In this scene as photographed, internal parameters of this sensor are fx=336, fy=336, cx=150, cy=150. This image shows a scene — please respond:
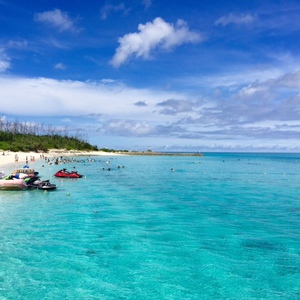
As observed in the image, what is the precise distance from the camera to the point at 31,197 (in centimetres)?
4403

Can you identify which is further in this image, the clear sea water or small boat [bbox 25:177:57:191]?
small boat [bbox 25:177:57:191]

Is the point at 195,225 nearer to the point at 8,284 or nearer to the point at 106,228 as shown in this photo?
the point at 106,228

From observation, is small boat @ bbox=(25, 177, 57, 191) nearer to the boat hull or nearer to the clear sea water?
the boat hull

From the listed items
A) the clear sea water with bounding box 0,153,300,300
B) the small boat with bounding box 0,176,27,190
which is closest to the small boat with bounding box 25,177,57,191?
the small boat with bounding box 0,176,27,190

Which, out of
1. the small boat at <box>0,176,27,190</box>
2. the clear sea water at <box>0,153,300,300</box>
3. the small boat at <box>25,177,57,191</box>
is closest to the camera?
the clear sea water at <box>0,153,300,300</box>

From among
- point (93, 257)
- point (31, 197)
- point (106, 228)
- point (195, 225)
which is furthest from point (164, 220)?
point (31, 197)

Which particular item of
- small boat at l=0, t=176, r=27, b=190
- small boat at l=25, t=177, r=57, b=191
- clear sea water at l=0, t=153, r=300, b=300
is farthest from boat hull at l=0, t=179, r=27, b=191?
clear sea water at l=0, t=153, r=300, b=300

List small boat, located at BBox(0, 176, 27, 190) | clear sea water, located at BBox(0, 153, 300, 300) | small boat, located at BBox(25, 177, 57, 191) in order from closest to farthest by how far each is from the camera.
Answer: clear sea water, located at BBox(0, 153, 300, 300), small boat, located at BBox(0, 176, 27, 190), small boat, located at BBox(25, 177, 57, 191)

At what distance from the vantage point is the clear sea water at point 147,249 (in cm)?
1703

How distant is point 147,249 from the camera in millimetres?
23062

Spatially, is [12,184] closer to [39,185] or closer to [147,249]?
[39,185]

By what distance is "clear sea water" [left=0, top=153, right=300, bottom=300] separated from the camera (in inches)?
671

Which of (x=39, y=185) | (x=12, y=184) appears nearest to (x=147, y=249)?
(x=39, y=185)

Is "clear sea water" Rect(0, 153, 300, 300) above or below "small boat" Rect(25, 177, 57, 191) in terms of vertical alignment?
below
